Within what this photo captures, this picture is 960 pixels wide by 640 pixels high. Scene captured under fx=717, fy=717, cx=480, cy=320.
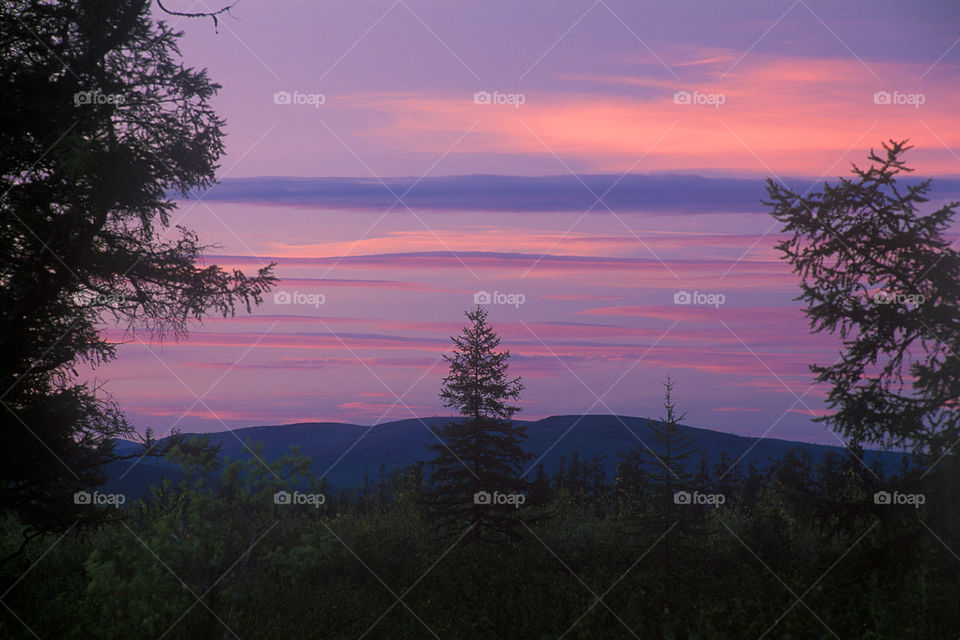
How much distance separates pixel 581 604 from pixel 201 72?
1647 cm

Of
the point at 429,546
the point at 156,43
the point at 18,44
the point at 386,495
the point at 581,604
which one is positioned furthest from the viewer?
the point at 386,495

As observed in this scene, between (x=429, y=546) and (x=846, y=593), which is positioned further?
(x=429, y=546)

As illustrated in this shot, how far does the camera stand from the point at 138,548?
36.9ft

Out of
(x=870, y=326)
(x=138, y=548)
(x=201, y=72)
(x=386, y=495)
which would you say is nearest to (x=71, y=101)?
(x=201, y=72)

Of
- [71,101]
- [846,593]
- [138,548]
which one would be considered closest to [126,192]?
[71,101]

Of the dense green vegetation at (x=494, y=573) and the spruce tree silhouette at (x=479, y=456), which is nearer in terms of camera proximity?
the dense green vegetation at (x=494, y=573)

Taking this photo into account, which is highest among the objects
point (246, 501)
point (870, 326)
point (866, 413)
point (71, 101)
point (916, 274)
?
point (71, 101)

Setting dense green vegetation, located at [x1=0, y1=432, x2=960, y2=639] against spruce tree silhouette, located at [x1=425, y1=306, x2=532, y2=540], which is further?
spruce tree silhouette, located at [x1=425, y1=306, x2=532, y2=540]

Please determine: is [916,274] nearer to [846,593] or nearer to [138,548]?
[846,593]

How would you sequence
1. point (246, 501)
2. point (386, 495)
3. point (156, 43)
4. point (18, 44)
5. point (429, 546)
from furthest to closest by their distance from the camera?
1. point (386, 495)
2. point (429, 546)
3. point (156, 43)
4. point (18, 44)
5. point (246, 501)

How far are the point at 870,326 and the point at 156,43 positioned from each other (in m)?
18.3

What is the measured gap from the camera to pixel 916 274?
705 inches

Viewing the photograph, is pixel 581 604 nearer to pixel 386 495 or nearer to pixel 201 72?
pixel 201 72

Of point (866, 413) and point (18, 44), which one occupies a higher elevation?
point (18, 44)
